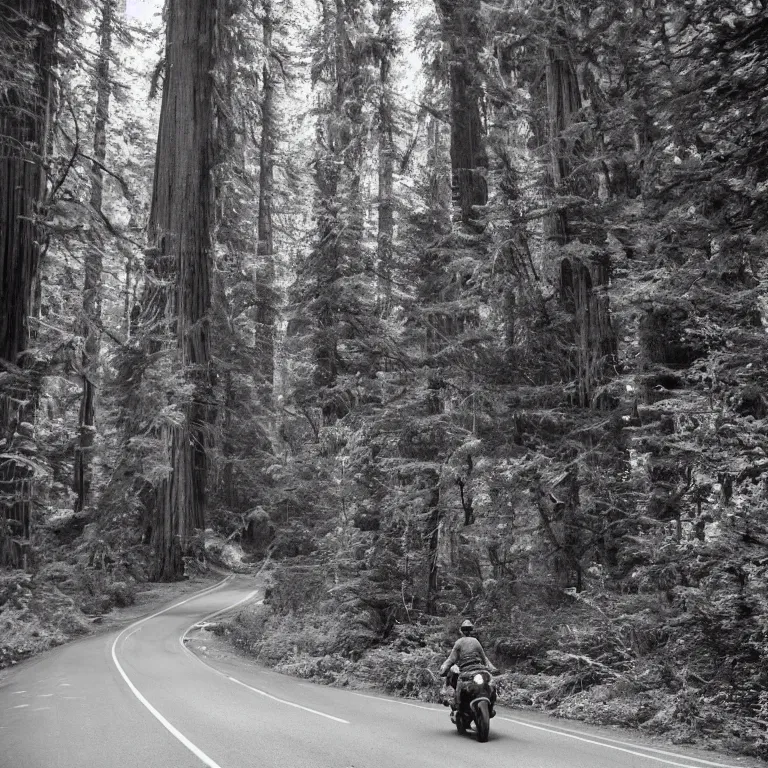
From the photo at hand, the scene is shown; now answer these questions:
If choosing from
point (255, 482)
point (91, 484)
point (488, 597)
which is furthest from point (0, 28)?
point (91, 484)

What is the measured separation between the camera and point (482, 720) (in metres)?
8.02

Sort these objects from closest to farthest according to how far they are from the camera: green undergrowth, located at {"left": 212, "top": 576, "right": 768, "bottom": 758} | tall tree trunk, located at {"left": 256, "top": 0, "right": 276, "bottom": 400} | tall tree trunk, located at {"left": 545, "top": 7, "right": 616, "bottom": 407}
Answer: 1. green undergrowth, located at {"left": 212, "top": 576, "right": 768, "bottom": 758}
2. tall tree trunk, located at {"left": 545, "top": 7, "right": 616, "bottom": 407}
3. tall tree trunk, located at {"left": 256, "top": 0, "right": 276, "bottom": 400}

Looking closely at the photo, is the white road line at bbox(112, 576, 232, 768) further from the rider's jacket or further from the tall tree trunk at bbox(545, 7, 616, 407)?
the tall tree trunk at bbox(545, 7, 616, 407)

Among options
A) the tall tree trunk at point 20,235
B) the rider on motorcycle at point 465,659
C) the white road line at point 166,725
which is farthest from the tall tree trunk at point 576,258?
the tall tree trunk at point 20,235

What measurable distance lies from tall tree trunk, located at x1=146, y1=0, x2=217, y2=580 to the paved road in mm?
11265

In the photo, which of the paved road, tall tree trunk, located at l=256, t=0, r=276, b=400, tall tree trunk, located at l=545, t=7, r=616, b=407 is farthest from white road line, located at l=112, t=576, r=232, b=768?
tall tree trunk, located at l=256, t=0, r=276, b=400

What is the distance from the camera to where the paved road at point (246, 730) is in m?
7.04

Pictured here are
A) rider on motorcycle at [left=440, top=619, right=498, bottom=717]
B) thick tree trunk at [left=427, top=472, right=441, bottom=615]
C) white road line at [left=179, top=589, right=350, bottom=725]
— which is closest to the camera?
rider on motorcycle at [left=440, top=619, right=498, bottom=717]

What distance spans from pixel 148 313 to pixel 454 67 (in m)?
13.3

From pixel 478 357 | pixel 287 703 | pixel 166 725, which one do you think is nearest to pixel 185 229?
pixel 478 357

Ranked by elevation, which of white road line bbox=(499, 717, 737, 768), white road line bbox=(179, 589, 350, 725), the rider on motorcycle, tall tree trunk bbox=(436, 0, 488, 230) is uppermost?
tall tree trunk bbox=(436, 0, 488, 230)

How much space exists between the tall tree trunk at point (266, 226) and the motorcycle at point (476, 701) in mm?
22824

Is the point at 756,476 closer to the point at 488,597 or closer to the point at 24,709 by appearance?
the point at 488,597

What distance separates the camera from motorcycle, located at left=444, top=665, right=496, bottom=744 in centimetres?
805
